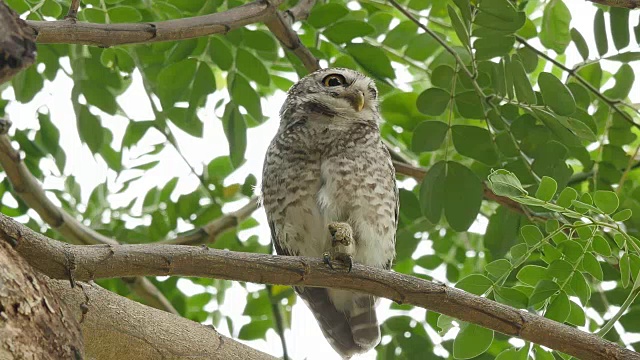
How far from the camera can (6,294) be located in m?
1.28

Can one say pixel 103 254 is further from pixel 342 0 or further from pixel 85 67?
pixel 342 0

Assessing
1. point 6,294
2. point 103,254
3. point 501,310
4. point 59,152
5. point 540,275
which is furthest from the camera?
point 59,152

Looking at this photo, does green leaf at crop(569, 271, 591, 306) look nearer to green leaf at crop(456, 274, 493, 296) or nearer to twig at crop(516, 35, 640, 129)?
green leaf at crop(456, 274, 493, 296)

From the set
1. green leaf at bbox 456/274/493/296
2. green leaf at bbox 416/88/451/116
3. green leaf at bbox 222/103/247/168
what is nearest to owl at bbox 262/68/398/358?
green leaf at bbox 222/103/247/168

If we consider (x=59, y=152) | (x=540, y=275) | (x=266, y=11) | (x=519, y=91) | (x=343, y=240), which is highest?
(x=59, y=152)

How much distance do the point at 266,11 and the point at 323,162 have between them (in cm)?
69

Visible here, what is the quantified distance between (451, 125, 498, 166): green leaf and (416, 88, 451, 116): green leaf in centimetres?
6

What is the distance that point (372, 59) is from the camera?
248 cm

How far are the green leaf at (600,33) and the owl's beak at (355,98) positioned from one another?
2.30 feet

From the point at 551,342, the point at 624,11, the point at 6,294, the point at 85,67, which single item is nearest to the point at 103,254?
the point at 6,294

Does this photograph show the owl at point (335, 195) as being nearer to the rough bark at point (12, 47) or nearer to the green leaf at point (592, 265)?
the green leaf at point (592, 265)

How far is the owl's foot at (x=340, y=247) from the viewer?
1.77 m

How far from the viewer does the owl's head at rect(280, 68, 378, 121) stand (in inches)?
106

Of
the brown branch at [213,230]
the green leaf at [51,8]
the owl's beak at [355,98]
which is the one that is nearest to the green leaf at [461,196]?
the owl's beak at [355,98]
